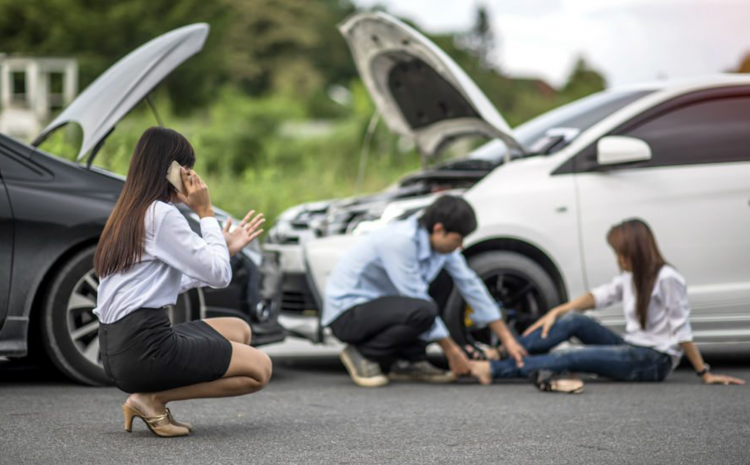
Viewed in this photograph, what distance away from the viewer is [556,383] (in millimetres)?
6293

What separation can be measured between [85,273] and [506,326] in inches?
103

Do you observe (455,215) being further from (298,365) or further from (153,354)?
(153,354)

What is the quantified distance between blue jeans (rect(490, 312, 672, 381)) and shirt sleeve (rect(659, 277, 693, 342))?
0.72 feet

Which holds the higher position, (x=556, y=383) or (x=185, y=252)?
(x=185, y=252)

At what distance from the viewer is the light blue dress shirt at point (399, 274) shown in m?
6.59

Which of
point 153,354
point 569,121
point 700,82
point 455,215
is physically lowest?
point 153,354

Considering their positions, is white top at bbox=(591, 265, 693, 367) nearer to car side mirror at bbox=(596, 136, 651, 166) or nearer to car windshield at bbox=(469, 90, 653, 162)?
car side mirror at bbox=(596, 136, 651, 166)

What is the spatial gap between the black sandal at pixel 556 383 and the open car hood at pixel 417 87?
169 cm

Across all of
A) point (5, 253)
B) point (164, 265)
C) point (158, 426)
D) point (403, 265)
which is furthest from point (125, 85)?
point (158, 426)

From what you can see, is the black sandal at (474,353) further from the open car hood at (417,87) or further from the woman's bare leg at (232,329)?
the woman's bare leg at (232,329)

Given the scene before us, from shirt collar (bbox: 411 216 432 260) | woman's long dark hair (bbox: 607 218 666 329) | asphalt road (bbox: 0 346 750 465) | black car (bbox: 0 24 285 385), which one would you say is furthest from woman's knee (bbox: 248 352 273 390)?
woman's long dark hair (bbox: 607 218 666 329)

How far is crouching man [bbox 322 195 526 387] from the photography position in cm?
648

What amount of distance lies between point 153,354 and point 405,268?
7.72 ft

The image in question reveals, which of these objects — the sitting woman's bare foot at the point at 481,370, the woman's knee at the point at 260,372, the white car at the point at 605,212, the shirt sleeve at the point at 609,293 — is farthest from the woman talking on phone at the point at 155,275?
the shirt sleeve at the point at 609,293
